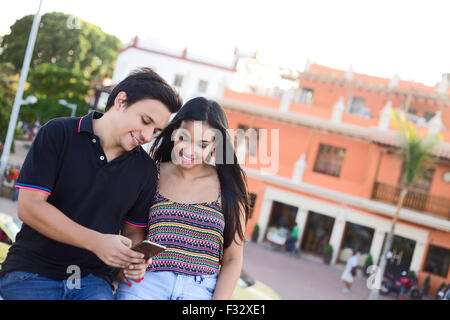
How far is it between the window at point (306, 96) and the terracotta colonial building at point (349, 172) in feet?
2.52

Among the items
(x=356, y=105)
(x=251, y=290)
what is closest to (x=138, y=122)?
(x=251, y=290)

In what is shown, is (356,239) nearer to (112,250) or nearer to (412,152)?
(412,152)

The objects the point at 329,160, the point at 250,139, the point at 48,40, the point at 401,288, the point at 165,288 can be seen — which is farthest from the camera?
the point at 250,139

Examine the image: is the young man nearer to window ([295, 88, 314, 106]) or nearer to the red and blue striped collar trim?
the red and blue striped collar trim

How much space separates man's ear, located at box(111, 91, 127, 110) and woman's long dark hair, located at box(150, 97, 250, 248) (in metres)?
0.38

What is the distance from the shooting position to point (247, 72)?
26734mm

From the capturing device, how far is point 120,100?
1941 mm

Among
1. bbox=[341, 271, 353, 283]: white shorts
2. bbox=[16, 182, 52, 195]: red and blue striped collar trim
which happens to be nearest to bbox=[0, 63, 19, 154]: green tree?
bbox=[341, 271, 353, 283]: white shorts

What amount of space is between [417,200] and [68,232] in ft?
56.7

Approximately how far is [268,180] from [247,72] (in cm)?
1005

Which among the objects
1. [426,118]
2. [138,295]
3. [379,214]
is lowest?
[379,214]

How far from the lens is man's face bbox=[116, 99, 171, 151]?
1.89 m
